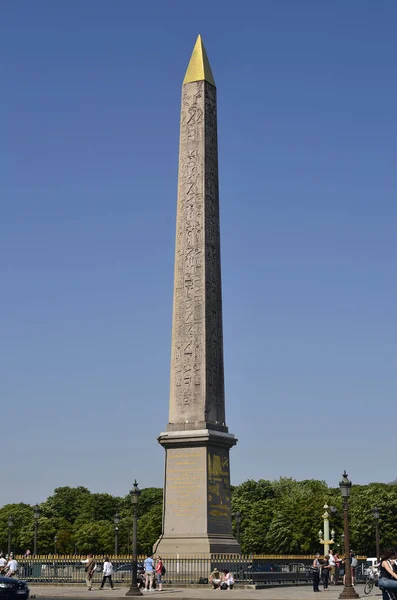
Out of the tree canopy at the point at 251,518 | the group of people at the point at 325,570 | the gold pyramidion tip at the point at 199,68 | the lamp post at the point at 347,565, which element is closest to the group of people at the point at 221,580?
the group of people at the point at 325,570

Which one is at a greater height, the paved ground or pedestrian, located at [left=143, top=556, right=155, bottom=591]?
pedestrian, located at [left=143, top=556, right=155, bottom=591]

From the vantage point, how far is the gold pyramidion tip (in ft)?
121

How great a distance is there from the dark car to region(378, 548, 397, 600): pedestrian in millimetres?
14173

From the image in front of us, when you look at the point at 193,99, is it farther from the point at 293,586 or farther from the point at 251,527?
the point at 251,527

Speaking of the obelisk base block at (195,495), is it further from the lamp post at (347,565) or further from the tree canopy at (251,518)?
the tree canopy at (251,518)

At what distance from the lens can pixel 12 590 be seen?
1015 inches

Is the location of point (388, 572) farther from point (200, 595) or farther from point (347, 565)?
point (347, 565)

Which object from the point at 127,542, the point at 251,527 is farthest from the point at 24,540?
the point at 251,527

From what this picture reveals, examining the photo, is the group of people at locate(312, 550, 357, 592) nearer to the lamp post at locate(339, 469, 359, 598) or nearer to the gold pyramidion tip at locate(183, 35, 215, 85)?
the lamp post at locate(339, 469, 359, 598)

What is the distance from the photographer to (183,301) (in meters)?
34.3

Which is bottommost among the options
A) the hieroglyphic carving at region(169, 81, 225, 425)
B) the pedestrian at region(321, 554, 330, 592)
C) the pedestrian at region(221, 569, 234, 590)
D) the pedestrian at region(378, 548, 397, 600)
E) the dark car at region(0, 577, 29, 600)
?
the pedestrian at region(378, 548, 397, 600)

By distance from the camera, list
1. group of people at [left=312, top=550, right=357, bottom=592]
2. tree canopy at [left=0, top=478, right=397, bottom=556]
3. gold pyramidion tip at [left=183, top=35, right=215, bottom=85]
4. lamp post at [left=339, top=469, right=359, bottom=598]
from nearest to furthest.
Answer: lamp post at [left=339, top=469, right=359, bottom=598] → group of people at [left=312, top=550, right=357, bottom=592] → gold pyramidion tip at [left=183, top=35, right=215, bottom=85] → tree canopy at [left=0, top=478, right=397, bottom=556]

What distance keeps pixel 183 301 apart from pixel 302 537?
61.2 meters

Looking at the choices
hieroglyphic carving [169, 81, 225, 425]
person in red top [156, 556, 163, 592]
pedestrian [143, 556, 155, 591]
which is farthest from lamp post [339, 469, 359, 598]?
pedestrian [143, 556, 155, 591]
